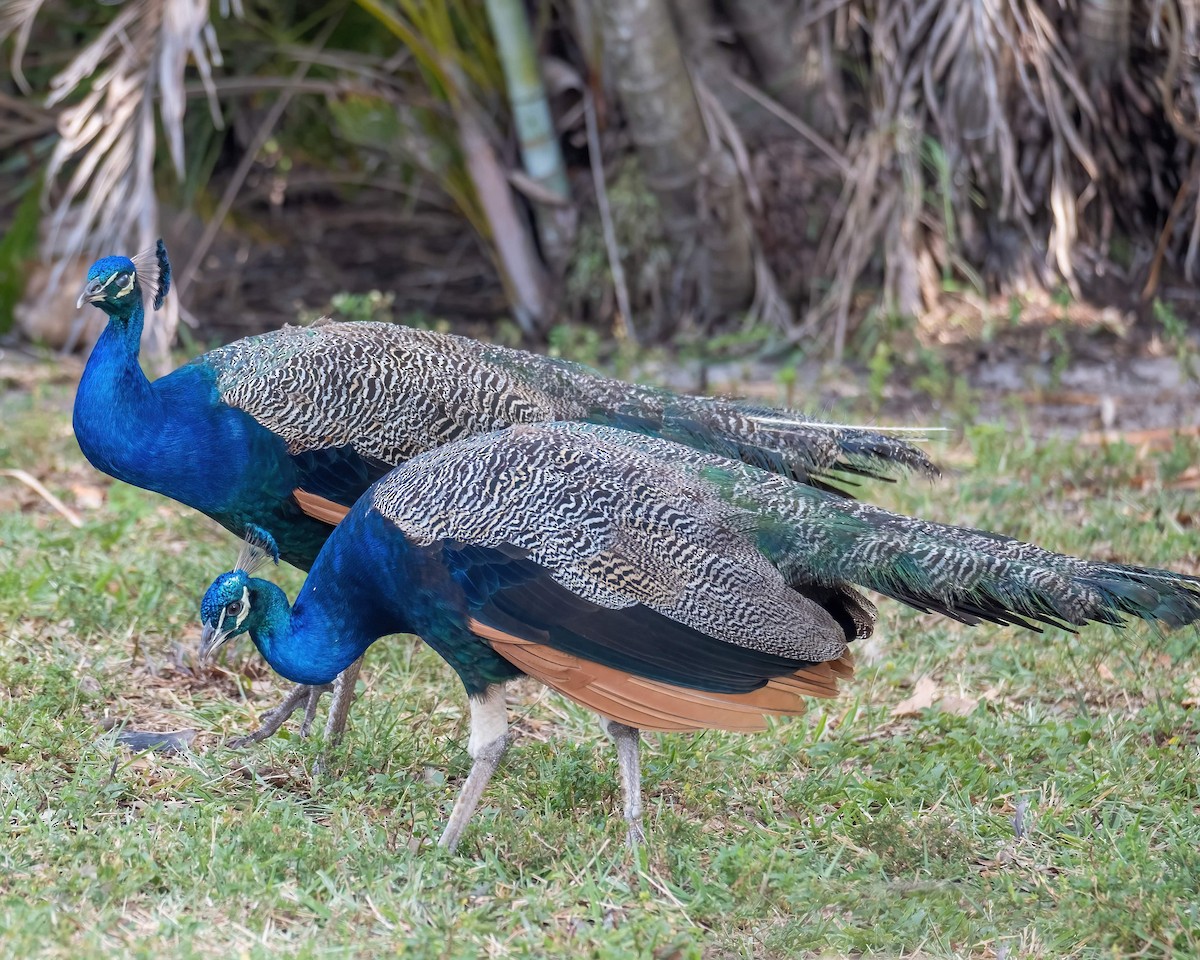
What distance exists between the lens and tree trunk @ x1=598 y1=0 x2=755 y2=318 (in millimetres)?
6320

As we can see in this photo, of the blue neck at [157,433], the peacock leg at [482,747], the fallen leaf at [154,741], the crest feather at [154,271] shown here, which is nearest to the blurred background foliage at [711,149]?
the crest feather at [154,271]

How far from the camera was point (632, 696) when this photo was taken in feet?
9.79

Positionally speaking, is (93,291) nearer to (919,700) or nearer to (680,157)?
(919,700)

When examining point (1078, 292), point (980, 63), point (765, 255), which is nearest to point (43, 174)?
point (765, 255)

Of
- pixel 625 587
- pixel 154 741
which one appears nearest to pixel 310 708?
pixel 154 741

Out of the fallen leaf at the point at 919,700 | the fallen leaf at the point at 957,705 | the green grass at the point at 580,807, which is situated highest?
the green grass at the point at 580,807

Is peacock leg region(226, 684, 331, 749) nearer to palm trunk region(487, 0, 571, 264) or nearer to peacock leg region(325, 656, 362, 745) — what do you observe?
peacock leg region(325, 656, 362, 745)

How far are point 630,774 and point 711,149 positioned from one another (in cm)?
407

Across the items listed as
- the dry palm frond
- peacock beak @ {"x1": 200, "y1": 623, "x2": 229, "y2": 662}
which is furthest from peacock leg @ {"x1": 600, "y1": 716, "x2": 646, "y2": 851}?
the dry palm frond

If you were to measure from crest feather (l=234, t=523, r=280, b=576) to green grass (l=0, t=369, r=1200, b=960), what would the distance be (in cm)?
46

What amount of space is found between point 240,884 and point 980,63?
4784 millimetres

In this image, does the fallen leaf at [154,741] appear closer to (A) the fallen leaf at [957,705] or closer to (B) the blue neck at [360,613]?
(B) the blue neck at [360,613]

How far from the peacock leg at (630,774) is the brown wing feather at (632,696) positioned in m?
0.19

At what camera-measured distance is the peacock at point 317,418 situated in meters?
3.59
